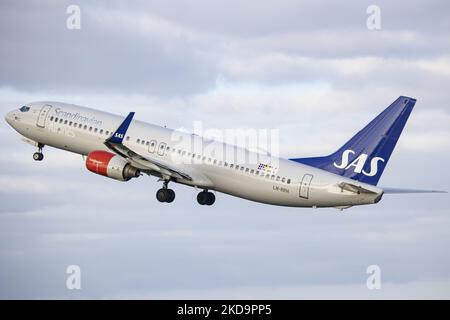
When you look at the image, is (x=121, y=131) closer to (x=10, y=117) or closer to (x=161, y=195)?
(x=161, y=195)

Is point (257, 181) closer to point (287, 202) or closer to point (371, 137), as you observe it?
point (287, 202)

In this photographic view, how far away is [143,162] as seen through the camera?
71625mm

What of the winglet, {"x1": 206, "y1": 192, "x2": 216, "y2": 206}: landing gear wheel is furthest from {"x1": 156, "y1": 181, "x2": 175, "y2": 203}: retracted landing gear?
the winglet

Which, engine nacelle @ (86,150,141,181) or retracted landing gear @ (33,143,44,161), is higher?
retracted landing gear @ (33,143,44,161)

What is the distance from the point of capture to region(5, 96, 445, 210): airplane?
67188 millimetres

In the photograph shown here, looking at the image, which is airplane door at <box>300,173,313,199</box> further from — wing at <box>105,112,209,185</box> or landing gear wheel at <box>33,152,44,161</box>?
landing gear wheel at <box>33,152,44,161</box>

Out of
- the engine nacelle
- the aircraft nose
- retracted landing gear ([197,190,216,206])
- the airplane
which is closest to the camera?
the airplane

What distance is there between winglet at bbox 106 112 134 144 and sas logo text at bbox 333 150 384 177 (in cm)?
1399

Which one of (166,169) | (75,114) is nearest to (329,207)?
(166,169)

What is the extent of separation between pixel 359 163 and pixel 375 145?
1600 millimetres

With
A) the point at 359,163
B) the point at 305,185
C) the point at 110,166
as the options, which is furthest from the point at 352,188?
the point at 110,166

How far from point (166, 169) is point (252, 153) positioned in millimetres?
6143

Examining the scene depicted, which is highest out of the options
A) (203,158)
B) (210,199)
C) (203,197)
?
(203,158)

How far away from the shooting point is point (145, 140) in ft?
243
